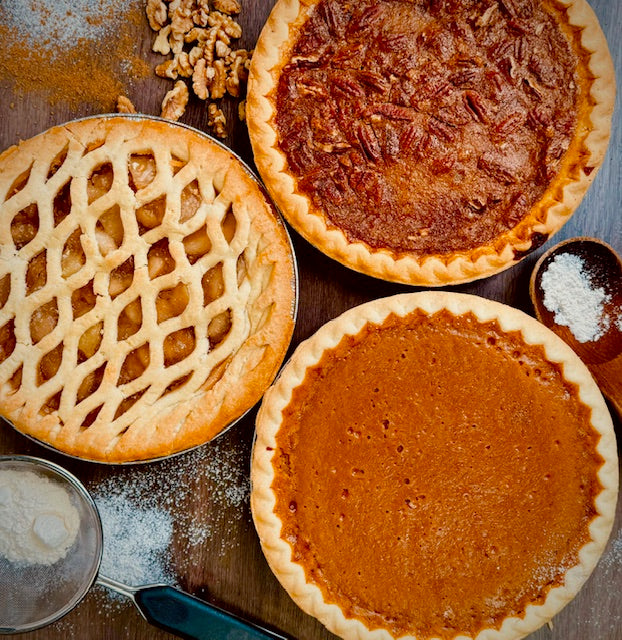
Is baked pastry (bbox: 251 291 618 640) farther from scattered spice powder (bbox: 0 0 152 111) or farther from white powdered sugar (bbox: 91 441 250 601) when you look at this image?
scattered spice powder (bbox: 0 0 152 111)

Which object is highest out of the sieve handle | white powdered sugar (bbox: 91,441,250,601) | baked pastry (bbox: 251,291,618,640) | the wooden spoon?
the wooden spoon

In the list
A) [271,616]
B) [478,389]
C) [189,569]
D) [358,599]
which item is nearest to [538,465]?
[478,389]

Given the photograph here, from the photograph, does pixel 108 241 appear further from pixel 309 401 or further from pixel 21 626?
pixel 21 626

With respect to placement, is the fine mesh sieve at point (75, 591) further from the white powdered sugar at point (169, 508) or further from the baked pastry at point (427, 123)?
the baked pastry at point (427, 123)

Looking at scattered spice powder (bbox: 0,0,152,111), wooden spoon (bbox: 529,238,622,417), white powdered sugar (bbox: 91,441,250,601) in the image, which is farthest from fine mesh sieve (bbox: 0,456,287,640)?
wooden spoon (bbox: 529,238,622,417)

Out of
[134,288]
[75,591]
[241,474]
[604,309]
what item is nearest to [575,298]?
[604,309]

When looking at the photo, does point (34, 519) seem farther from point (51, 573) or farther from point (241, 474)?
point (241, 474)
